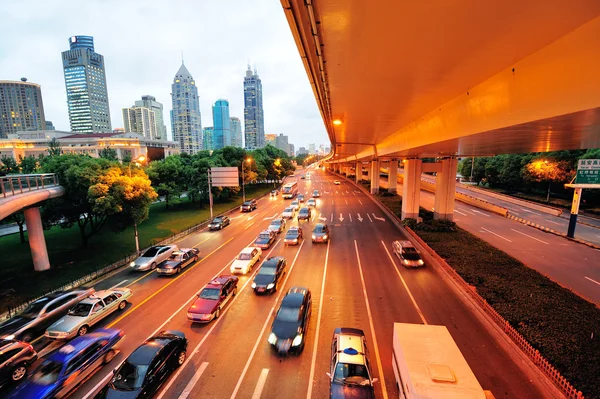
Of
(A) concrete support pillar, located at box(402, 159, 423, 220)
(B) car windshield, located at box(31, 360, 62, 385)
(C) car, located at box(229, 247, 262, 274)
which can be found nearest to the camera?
(B) car windshield, located at box(31, 360, 62, 385)

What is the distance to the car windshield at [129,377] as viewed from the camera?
877 centimetres

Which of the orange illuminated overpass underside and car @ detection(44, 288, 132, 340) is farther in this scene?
car @ detection(44, 288, 132, 340)

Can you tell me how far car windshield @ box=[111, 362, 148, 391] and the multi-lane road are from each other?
1.14 meters

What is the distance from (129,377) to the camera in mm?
8977

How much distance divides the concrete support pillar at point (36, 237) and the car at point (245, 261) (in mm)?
14301

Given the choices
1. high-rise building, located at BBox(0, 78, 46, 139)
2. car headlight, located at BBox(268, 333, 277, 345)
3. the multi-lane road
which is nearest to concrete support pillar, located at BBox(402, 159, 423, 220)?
the multi-lane road

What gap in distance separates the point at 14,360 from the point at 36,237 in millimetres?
13390

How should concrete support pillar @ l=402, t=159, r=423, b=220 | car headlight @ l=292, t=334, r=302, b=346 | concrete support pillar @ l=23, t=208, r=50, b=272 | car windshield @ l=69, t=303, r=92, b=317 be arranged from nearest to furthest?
1. car headlight @ l=292, t=334, r=302, b=346
2. car windshield @ l=69, t=303, r=92, b=317
3. concrete support pillar @ l=23, t=208, r=50, b=272
4. concrete support pillar @ l=402, t=159, r=423, b=220

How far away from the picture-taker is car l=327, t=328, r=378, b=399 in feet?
28.0

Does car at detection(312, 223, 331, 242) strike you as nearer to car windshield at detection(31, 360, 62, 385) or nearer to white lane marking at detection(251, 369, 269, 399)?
white lane marking at detection(251, 369, 269, 399)

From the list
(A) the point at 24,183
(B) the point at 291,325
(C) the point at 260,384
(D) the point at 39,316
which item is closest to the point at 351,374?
(C) the point at 260,384

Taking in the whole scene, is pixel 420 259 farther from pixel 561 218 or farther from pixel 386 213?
pixel 561 218

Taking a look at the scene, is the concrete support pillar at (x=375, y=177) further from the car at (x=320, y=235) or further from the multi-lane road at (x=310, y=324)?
the multi-lane road at (x=310, y=324)

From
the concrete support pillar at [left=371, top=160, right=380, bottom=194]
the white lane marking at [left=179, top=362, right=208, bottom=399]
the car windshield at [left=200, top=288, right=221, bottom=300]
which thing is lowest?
the white lane marking at [left=179, top=362, right=208, bottom=399]
